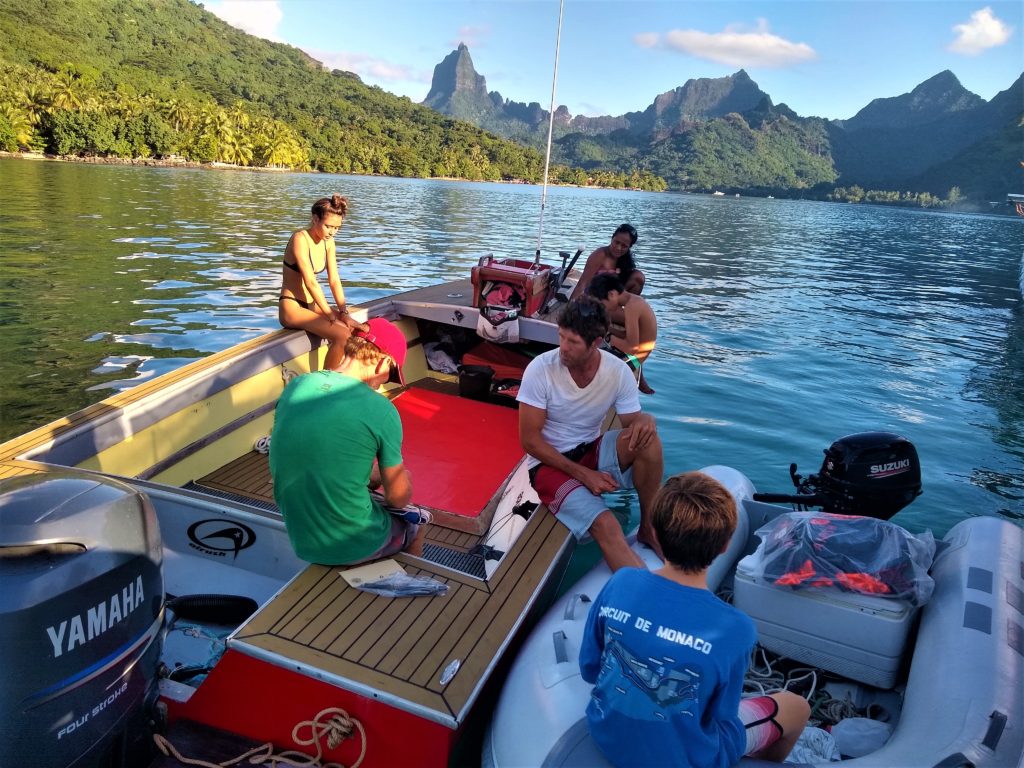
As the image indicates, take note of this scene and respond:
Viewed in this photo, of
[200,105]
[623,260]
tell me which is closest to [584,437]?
[623,260]

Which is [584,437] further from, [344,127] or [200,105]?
[344,127]

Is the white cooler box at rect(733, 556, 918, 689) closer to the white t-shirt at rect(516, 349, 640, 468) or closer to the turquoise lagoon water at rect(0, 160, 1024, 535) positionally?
the white t-shirt at rect(516, 349, 640, 468)

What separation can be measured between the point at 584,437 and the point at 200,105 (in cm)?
8185

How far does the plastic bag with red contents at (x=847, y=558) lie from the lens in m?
2.69

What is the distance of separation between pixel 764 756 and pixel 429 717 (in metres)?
1.03

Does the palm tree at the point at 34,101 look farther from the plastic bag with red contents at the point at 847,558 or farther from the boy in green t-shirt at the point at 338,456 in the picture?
the plastic bag with red contents at the point at 847,558

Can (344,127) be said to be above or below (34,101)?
above

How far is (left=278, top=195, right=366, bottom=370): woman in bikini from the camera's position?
4926 mm

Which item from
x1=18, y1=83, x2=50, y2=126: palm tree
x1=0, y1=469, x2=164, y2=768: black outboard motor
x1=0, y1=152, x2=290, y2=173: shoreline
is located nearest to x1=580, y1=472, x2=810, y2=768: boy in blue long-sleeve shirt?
x1=0, y1=469, x2=164, y2=768: black outboard motor

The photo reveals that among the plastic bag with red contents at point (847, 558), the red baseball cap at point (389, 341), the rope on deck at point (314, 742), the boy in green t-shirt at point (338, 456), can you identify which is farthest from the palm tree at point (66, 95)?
the plastic bag with red contents at point (847, 558)

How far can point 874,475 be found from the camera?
3.29 metres

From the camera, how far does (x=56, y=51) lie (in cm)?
7031

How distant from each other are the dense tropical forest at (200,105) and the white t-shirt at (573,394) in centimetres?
5691

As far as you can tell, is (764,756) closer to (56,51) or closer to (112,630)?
(112,630)
